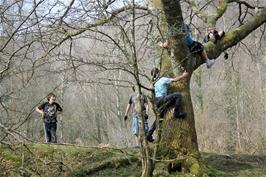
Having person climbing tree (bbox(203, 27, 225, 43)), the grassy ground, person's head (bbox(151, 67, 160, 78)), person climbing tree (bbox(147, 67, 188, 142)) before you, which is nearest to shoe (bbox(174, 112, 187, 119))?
Answer: person climbing tree (bbox(147, 67, 188, 142))

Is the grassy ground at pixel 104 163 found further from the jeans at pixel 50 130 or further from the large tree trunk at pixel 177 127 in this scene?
the jeans at pixel 50 130

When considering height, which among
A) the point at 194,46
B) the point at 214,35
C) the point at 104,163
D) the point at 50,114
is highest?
the point at 214,35

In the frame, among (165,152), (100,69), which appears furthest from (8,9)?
(165,152)

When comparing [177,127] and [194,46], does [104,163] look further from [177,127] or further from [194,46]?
[194,46]

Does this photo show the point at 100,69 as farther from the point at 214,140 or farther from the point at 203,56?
the point at 214,140

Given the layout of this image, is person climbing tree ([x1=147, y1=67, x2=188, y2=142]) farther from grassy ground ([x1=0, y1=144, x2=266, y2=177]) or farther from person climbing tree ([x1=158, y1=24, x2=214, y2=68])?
grassy ground ([x1=0, y1=144, x2=266, y2=177])

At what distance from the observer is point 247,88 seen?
24000mm

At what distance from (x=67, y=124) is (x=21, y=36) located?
23853 mm

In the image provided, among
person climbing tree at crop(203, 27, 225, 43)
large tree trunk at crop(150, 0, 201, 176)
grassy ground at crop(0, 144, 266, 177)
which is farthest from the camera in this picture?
person climbing tree at crop(203, 27, 225, 43)

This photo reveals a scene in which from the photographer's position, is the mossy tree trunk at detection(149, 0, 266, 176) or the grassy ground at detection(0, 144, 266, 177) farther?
the grassy ground at detection(0, 144, 266, 177)

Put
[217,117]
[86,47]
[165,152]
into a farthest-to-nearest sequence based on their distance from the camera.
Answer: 1. [217,117]
2. [86,47]
3. [165,152]

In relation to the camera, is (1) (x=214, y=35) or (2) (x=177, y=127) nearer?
(2) (x=177, y=127)

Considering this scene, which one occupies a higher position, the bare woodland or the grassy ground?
the bare woodland

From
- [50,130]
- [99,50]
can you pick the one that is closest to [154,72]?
[99,50]
